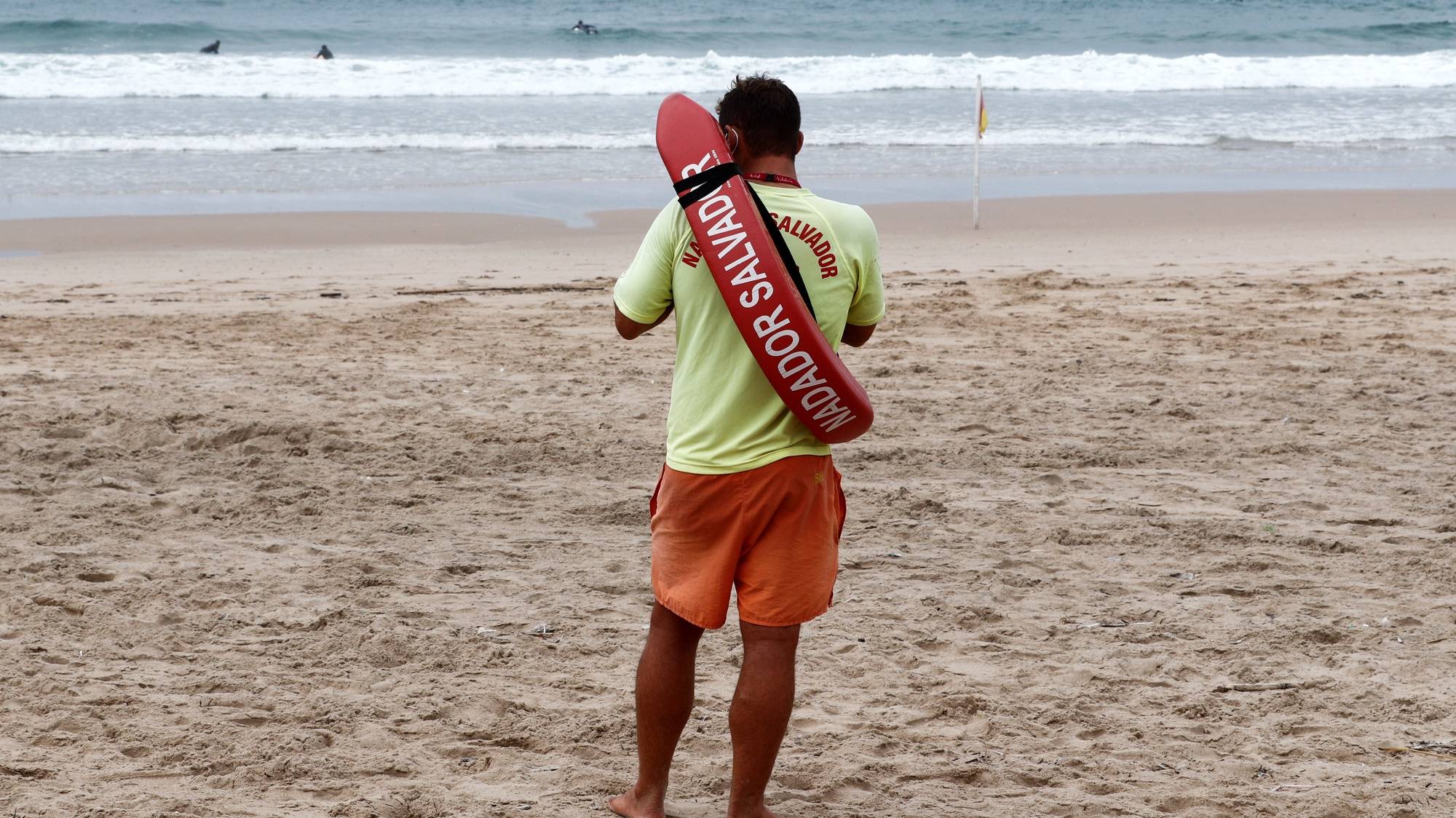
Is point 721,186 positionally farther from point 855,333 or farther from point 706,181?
point 855,333

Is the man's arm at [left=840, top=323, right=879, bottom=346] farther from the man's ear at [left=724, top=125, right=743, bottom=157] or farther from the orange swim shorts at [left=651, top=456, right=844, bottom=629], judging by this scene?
the man's ear at [left=724, top=125, right=743, bottom=157]

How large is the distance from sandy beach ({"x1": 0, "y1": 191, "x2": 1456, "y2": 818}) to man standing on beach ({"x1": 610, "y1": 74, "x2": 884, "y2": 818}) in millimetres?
644

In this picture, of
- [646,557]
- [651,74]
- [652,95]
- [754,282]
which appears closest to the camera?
[754,282]

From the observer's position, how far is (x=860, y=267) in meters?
2.59

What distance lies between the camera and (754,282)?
2379 mm

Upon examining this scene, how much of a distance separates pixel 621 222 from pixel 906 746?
9232 millimetres

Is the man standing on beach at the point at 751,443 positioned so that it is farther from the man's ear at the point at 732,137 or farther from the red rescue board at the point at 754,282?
the red rescue board at the point at 754,282

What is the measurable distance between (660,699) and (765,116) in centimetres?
123

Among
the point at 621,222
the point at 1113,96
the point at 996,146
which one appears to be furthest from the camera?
the point at 1113,96

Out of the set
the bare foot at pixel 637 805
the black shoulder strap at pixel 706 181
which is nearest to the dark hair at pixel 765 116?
the black shoulder strap at pixel 706 181

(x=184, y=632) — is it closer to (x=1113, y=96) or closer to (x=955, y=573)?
(x=955, y=573)

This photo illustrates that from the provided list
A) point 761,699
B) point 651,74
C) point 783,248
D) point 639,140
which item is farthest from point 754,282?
point 651,74

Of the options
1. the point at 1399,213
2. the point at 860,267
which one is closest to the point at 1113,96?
the point at 1399,213

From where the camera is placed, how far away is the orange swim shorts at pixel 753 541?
8.50 feet
